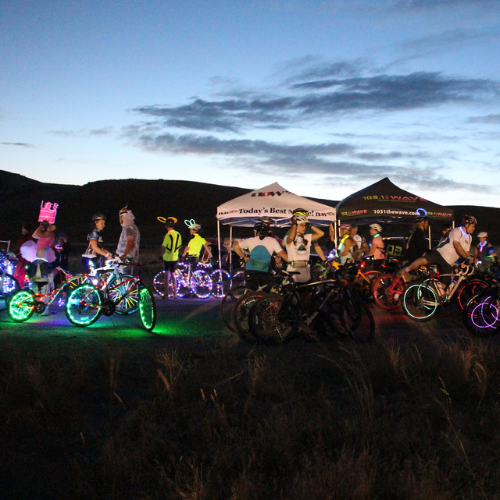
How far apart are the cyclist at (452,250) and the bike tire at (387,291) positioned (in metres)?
1.19

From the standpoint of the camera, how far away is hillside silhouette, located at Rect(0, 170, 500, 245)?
92.3 metres

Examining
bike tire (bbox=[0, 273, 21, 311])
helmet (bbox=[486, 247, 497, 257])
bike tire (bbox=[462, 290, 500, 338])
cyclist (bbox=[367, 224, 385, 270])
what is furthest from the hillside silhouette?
bike tire (bbox=[462, 290, 500, 338])

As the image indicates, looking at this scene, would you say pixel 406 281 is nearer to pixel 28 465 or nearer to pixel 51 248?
pixel 51 248

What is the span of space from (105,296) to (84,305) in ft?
1.47

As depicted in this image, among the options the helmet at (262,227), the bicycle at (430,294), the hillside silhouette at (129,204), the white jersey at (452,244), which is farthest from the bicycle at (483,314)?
the hillside silhouette at (129,204)

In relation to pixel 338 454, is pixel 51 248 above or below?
above

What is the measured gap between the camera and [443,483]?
4352 millimetres

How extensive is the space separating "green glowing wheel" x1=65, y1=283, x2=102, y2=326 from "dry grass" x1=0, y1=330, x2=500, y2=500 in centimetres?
318

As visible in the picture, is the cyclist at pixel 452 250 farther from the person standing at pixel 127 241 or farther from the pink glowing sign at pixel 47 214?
the pink glowing sign at pixel 47 214

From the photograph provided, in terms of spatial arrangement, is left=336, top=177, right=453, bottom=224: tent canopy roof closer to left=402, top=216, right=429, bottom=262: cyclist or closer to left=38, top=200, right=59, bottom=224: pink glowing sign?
left=402, top=216, right=429, bottom=262: cyclist

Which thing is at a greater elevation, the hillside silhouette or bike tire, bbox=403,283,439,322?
the hillside silhouette

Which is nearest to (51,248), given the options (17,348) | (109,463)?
(17,348)

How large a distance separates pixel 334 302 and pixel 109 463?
568cm

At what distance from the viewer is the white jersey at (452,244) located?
1218 cm
